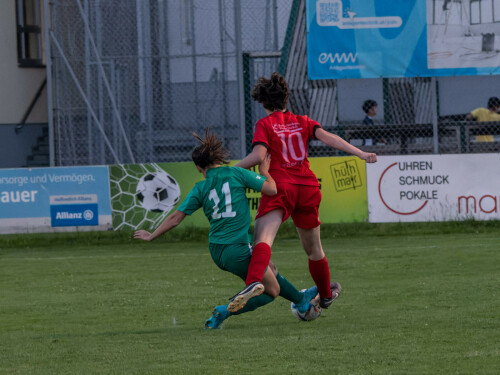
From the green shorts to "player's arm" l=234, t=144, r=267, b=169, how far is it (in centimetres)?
57

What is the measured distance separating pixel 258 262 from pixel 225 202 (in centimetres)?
48

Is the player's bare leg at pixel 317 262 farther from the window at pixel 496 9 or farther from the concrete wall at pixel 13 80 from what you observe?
the concrete wall at pixel 13 80

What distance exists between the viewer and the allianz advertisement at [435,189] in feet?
49.4

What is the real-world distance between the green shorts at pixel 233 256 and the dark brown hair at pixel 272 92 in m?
1.07

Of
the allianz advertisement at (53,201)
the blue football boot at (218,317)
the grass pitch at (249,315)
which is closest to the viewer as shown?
the grass pitch at (249,315)

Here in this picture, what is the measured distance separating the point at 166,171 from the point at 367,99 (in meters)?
4.57

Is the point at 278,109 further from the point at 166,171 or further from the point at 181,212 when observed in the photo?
the point at 166,171

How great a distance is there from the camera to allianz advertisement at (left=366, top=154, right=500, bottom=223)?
49.4 ft

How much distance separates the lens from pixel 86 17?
16453 millimetres

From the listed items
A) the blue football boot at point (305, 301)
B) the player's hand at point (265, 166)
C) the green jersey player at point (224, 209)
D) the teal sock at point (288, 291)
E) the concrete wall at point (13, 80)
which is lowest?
the blue football boot at point (305, 301)

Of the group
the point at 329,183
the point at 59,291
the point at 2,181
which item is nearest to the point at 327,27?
the point at 329,183

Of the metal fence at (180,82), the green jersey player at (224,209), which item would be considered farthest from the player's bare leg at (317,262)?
the metal fence at (180,82)

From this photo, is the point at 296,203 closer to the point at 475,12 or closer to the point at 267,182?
the point at 267,182

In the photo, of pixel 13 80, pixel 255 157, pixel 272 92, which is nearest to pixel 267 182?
pixel 255 157
